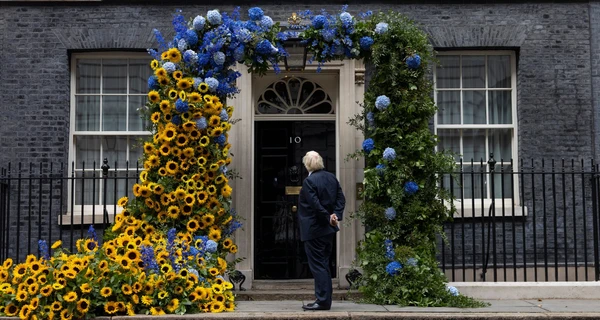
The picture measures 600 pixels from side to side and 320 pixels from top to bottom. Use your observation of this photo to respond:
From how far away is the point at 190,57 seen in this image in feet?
29.4

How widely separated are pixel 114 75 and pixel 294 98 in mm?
2727

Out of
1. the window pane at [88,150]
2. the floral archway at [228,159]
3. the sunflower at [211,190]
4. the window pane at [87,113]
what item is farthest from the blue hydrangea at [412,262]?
the window pane at [87,113]

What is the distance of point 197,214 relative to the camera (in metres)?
8.80

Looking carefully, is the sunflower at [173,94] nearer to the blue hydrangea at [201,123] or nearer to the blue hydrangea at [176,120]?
the blue hydrangea at [176,120]

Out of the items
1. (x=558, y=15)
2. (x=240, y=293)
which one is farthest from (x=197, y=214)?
(x=558, y=15)

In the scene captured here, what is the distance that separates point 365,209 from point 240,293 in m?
2.03

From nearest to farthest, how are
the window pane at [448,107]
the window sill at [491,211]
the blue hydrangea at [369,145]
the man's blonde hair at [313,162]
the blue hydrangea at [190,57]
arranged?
the man's blonde hair at [313,162] → the blue hydrangea at [190,57] → the blue hydrangea at [369,145] → the window sill at [491,211] → the window pane at [448,107]

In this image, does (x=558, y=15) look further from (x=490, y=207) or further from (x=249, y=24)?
(x=249, y=24)

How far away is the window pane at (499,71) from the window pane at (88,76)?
5906 millimetres

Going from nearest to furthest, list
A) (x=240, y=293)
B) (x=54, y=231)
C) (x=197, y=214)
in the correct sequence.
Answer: (x=197, y=214)
(x=240, y=293)
(x=54, y=231)

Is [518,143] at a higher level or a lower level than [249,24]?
lower

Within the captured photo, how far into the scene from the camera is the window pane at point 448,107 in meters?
11.1

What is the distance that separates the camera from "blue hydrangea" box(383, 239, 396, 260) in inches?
347

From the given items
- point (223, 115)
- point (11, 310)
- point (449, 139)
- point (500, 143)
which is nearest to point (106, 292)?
point (11, 310)
